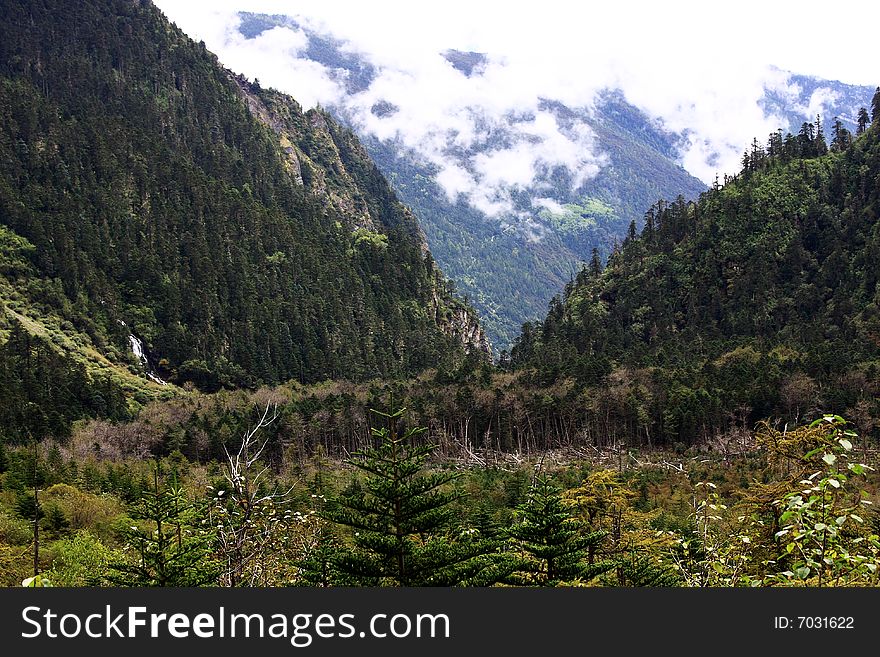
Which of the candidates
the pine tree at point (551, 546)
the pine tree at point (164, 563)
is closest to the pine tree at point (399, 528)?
the pine tree at point (164, 563)

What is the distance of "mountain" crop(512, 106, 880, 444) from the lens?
108 meters

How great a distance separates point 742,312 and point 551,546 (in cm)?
13977

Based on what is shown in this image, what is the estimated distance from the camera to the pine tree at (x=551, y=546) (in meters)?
27.1

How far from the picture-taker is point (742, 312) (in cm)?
15750

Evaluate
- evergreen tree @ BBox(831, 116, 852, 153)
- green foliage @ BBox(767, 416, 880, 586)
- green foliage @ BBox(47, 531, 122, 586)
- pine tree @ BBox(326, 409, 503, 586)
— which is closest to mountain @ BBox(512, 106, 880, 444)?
evergreen tree @ BBox(831, 116, 852, 153)

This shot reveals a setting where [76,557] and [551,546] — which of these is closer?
[551,546]

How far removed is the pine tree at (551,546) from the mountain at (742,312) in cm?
7531

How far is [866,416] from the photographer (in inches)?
3612

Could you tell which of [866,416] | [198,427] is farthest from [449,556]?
[198,427]

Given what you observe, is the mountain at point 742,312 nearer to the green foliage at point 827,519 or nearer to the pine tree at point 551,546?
the pine tree at point 551,546

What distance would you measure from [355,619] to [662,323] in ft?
536

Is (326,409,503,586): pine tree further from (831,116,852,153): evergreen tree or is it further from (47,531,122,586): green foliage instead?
(831,116,852,153): evergreen tree

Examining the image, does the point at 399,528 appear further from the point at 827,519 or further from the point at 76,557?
the point at 76,557

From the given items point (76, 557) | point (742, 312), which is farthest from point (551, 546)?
point (742, 312)
